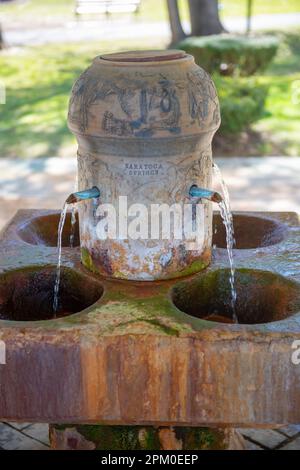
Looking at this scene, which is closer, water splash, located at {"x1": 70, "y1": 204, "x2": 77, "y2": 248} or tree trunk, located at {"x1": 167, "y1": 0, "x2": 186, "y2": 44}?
water splash, located at {"x1": 70, "y1": 204, "x2": 77, "y2": 248}

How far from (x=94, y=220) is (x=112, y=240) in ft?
0.39

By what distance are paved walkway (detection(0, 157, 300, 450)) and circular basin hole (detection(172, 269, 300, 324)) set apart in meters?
3.33

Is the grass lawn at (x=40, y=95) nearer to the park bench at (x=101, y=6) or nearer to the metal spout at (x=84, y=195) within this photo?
the park bench at (x=101, y=6)

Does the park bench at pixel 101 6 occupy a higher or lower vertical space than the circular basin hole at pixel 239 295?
lower

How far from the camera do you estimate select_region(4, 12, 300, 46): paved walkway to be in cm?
1756

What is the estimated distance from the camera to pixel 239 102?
8.88 meters

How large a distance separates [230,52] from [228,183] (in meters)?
3.28

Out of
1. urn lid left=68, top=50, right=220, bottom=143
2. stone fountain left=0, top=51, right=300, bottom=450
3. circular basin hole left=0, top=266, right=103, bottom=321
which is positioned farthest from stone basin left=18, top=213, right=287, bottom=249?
urn lid left=68, top=50, right=220, bottom=143

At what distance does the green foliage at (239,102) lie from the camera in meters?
8.84

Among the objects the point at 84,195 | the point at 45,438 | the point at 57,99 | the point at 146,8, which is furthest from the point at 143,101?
the point at 146,8

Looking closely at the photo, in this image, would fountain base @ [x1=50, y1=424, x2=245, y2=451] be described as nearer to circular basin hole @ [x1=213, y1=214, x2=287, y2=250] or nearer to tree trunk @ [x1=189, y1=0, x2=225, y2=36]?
circular basin hole @ [x1=213, y1=214, x2=287, y2=250]

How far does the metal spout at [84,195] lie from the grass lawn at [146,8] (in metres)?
17.4

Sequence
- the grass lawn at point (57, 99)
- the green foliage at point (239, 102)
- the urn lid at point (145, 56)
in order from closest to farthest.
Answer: the urn lid at point (145, 56), the green foliage at point (239, 102), the grass lawn at point (57, 99)

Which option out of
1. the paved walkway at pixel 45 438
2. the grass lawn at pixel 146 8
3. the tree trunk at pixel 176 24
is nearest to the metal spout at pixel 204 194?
the paved walkway at pixel 45 438
